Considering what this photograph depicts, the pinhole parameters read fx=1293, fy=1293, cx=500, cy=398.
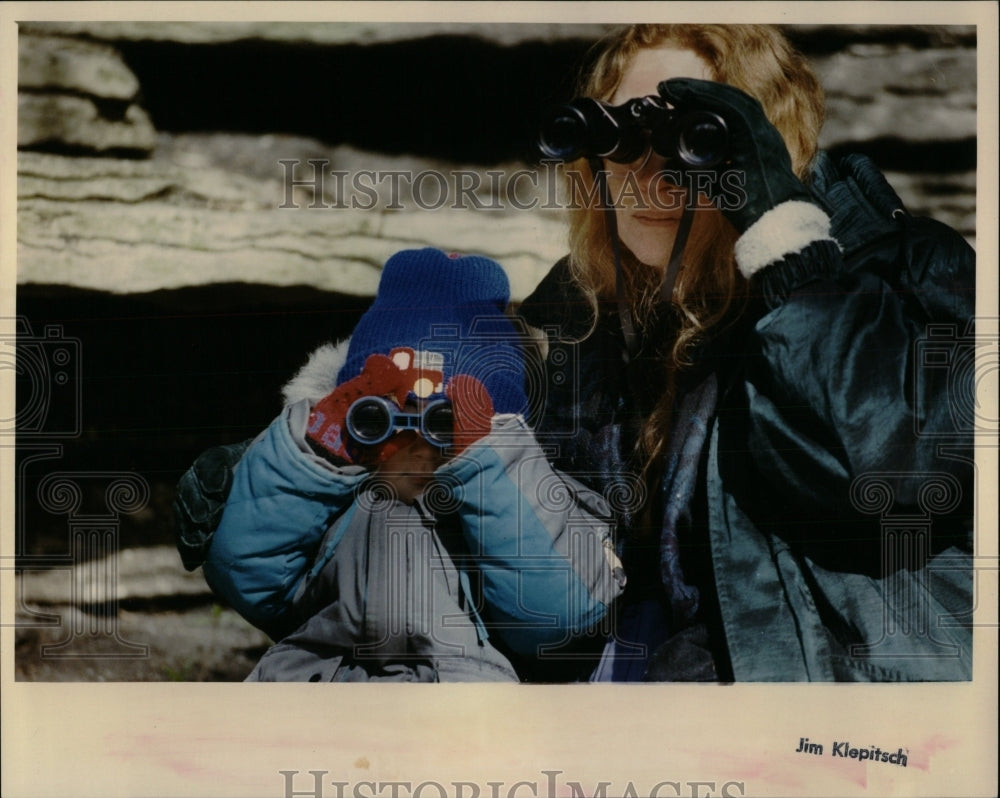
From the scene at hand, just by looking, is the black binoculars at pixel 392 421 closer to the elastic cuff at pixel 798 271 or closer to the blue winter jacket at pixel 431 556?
the blue winter jacket at pixel 431 556

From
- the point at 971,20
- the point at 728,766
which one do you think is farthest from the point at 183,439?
the point at 971,20

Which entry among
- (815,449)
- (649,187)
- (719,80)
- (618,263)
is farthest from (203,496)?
(719,80)

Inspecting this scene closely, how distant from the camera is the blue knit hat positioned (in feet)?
12.3

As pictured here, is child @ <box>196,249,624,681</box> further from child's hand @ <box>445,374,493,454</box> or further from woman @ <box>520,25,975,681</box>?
woman @ <box>520,25,975,681</box>

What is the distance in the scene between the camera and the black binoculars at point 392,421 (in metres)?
3.72

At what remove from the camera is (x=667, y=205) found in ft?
12.3

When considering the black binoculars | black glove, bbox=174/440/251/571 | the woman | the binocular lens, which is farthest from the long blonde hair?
black glove, bbox=174/440/251/571

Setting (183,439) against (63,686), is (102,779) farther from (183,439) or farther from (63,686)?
(183,439)

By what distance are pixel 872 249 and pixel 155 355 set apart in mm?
2106

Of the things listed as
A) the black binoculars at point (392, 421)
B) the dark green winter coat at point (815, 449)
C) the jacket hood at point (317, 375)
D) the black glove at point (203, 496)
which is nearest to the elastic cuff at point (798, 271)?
the dark green winter coat at point (815, 449)

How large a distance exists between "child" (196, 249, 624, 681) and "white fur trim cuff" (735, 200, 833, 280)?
2.34ft

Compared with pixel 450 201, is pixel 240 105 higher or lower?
higher

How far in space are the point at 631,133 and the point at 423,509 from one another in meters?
1.24

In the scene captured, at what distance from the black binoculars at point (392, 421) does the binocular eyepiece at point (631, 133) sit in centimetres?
81
